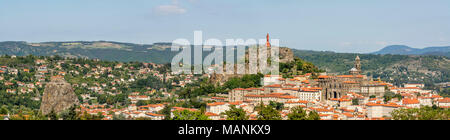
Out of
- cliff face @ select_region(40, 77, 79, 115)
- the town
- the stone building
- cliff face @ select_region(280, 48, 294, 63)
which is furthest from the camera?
cliff face @ select_region(280, 48, 294, 63)

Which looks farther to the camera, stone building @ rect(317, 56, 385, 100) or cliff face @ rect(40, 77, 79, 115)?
cliff face @ rect(40, 77, 79, 115)

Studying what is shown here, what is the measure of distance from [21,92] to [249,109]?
1793 inches

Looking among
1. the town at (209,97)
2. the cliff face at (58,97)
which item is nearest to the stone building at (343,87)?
the town at (209,97)

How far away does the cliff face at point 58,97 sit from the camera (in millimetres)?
72750

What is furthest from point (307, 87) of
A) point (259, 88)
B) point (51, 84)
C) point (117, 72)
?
point (117, 72)

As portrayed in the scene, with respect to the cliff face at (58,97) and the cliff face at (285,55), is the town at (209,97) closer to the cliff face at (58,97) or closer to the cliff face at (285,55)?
the cliff face at (58,97)

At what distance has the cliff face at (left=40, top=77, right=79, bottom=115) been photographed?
72750 mm

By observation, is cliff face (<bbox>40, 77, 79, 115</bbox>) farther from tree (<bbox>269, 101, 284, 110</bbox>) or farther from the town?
tree (<bbox>269, 101, 284, 110</bbox>)

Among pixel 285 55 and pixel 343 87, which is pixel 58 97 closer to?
pixel 285 55

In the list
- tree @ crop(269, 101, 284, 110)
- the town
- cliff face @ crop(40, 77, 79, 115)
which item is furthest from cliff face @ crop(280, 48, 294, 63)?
cliff face @ crop(40, 77, 79, 115)
